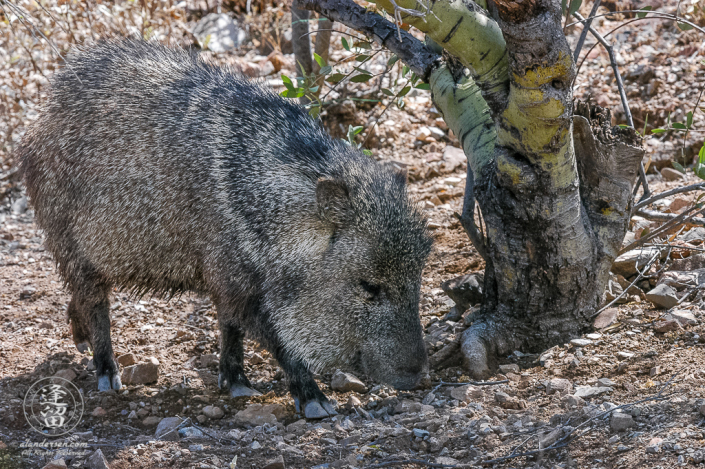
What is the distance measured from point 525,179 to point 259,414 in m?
1.84

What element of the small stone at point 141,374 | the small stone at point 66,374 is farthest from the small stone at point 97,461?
the small stone at point 66,374

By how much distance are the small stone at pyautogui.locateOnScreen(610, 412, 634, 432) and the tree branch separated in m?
2.20

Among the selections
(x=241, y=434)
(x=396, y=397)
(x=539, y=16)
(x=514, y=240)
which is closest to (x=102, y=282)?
(x=241, y=434)

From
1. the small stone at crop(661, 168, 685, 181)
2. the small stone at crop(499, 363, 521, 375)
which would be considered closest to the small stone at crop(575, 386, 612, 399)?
the small stone at crop(499, 363, 521, 375)

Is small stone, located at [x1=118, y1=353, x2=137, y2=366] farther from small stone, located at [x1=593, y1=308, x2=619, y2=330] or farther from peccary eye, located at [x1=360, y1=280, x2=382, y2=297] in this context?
small stone, located at [x1=593, y1=308, x2=619, y2=330]

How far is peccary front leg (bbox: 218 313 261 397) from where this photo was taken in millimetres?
3930

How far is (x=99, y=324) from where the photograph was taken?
411 centimetres

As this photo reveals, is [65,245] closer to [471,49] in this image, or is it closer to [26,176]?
[26,176]

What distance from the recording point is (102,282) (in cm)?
405

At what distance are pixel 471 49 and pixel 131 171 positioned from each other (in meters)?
2.04

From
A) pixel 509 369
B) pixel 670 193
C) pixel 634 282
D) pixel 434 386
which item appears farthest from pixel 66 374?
pixel 670 193

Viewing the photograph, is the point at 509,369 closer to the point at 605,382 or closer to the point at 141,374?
the point at 605,382

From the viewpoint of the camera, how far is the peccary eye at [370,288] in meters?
3.32

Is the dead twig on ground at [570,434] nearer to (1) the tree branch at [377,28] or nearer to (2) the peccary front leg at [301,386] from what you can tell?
(2) the peccary front leg at [301,386]
